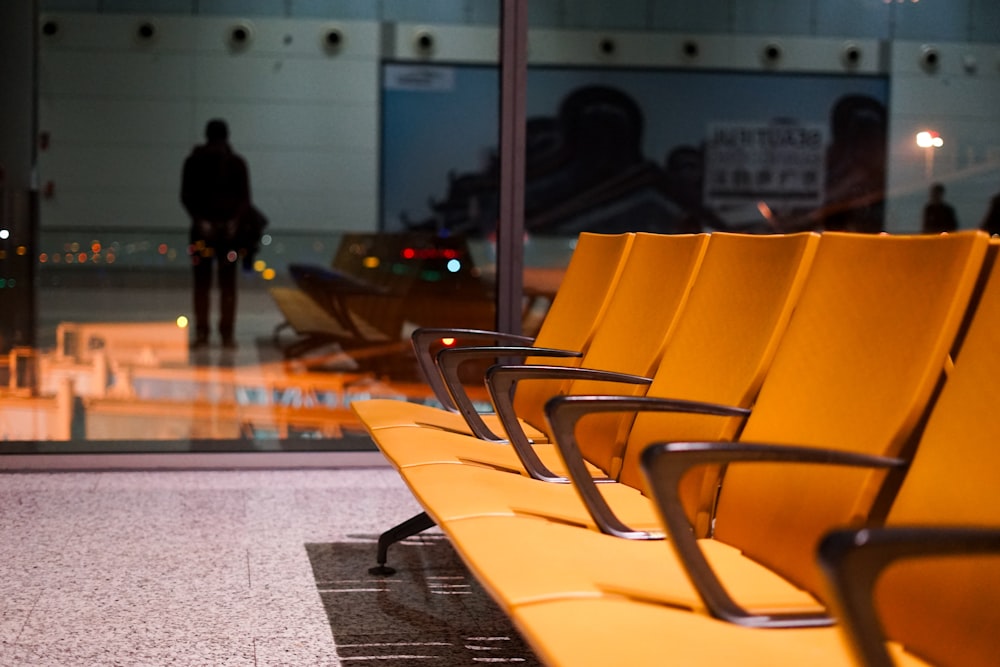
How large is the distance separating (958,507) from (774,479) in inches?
14.7

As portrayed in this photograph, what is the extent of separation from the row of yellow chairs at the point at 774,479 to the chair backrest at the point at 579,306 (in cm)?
46

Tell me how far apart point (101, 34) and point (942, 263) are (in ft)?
11.6

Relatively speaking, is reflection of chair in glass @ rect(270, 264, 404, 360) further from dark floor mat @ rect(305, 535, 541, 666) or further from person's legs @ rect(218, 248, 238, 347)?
dark floor mat @ rect(305, 535, 541, 666)

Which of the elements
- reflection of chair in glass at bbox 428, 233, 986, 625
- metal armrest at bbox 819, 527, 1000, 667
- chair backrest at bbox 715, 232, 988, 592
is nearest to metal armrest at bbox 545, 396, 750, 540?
reflection of chair in glass at bbox 428, 233, 986, 625

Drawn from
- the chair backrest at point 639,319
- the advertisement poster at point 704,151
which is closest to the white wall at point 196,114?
the advertisement poster at point 704,151

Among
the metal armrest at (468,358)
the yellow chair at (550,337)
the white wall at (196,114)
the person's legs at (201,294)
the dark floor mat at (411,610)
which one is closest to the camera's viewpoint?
the dark floor mat at (411,610)

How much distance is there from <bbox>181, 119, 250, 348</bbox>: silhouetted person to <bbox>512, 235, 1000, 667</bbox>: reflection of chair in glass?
320cm

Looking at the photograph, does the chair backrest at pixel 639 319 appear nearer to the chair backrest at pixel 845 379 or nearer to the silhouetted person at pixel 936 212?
the chair backrest at pixel 845 379

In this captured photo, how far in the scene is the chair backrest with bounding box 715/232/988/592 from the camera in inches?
59.7

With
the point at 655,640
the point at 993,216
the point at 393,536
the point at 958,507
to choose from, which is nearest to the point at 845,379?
the point at 958,507

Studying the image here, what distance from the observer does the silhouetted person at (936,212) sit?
4805mm

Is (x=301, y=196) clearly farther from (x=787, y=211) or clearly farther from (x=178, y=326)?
(x=787, y=211)

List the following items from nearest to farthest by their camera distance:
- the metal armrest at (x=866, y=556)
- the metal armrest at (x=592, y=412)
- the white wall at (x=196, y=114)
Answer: the metal armrest at (x=866, y=556), the metal armrest at (x=592, y=412), the white wall at (x=196, y=114)

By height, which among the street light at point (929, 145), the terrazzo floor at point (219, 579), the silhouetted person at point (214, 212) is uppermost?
the street light at point (929, 145)
